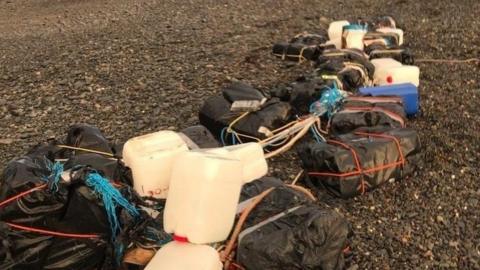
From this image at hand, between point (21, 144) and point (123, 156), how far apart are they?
2.45m

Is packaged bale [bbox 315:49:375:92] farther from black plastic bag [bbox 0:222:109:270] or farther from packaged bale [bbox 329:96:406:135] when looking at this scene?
black plastic bag [bbox 0:222:109:270]

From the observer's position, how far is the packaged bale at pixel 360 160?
479 centimetres

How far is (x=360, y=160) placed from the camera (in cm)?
480

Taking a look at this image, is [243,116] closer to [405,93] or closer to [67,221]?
[405,93]

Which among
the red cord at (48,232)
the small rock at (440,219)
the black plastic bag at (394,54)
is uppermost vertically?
the red cord at (48,232)

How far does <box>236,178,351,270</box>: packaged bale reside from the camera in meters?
3.58

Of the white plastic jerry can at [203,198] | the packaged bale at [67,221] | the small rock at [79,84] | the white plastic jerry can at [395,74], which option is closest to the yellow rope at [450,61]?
the white plastic jerry can at [395,74]

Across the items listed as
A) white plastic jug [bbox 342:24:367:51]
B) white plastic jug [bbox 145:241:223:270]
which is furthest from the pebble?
white plastic jug [bbox 342:24:367:51]

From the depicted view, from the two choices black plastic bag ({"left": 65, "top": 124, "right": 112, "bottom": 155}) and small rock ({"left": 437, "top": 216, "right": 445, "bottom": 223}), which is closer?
small rock ({"left": 437, "top": 216, "right": 445, "bottom": 223})

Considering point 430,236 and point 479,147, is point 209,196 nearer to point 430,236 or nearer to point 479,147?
point 430,236

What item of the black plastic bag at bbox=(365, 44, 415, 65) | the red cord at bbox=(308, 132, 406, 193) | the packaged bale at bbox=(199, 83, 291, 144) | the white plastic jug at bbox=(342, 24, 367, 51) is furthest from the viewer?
the white plastic jug at bbox=(342, 24, 367, 51)

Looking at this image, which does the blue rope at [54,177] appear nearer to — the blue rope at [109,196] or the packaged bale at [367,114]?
the blue rope at [109,196]

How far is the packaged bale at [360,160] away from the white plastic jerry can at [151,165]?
44.4 inches

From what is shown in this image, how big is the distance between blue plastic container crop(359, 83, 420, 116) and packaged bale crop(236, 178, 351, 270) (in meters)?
2.83
